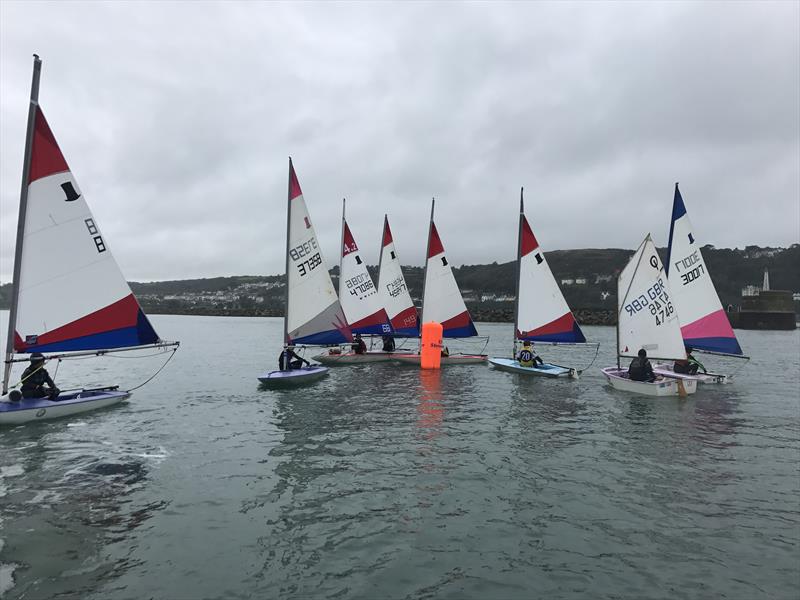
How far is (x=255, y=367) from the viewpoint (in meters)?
34.4

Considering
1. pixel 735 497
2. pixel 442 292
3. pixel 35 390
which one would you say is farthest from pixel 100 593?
pixel 442 292

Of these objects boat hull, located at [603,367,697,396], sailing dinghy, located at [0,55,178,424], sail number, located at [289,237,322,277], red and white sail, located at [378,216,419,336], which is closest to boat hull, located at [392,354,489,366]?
red and white sail, located at [378,216,419,336]

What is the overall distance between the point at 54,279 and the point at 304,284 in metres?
10.3

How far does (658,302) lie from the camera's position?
72.9 ft

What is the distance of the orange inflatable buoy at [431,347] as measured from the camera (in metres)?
29.8

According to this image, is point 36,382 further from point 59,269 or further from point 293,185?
point 293,185

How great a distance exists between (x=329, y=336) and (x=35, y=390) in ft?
38.9

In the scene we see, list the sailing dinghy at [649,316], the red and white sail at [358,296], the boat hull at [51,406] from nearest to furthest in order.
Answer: the boat hull at [51,406] < the sailing dinghy at [649,316] < the red and white sail at [358,296]

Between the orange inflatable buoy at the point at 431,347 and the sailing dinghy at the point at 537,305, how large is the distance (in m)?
3.75

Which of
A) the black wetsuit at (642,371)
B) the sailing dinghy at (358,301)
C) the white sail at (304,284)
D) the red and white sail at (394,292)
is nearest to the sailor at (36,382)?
the white sail at (304,284)

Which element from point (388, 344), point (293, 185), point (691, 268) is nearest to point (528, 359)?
point (691, 268)

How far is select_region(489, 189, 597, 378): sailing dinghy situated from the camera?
90.4ft

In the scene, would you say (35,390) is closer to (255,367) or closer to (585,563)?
(585,563)

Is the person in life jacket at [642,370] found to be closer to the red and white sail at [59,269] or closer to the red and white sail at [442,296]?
the red and white sail at [442,296]
